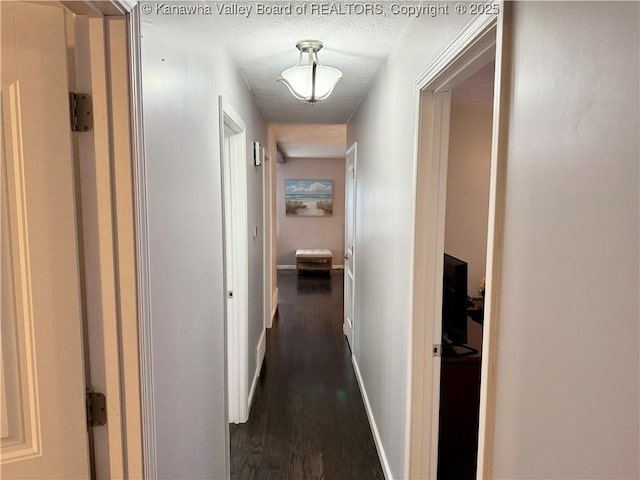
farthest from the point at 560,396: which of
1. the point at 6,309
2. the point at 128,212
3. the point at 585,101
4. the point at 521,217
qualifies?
the point at 6,309

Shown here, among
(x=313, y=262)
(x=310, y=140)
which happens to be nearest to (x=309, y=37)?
(x=310, y=140)

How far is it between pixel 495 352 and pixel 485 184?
7.71 ft

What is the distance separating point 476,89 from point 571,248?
2251 mm

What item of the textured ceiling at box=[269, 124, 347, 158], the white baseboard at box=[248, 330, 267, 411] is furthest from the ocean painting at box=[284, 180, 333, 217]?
the white baseboard at box=[248, 330, 267, 411]

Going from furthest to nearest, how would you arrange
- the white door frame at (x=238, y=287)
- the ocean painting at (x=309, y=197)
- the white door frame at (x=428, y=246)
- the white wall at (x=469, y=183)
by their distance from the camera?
the ocean painting at (x=309, y=197), the white wall at (x=469, y=183), the white door frame at (x=238, y=287), the white door frame at (x=428, y=246)

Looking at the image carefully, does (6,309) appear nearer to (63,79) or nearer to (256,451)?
(63,79)

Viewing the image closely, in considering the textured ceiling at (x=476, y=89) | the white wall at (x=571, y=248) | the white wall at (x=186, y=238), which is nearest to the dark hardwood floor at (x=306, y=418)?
the white wall at (x=186, y=238)

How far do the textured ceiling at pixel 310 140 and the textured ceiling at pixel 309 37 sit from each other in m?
1.94

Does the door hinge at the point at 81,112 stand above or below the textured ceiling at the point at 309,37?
below

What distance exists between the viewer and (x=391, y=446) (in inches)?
88.0

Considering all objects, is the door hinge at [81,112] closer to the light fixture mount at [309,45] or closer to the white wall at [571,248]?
the white wall at [571,248]

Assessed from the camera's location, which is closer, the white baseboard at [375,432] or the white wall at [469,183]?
the white baseboard at [375,432]

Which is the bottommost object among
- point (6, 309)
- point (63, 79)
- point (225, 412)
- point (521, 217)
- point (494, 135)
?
point (225, 412)

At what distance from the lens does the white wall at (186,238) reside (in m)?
1.16
